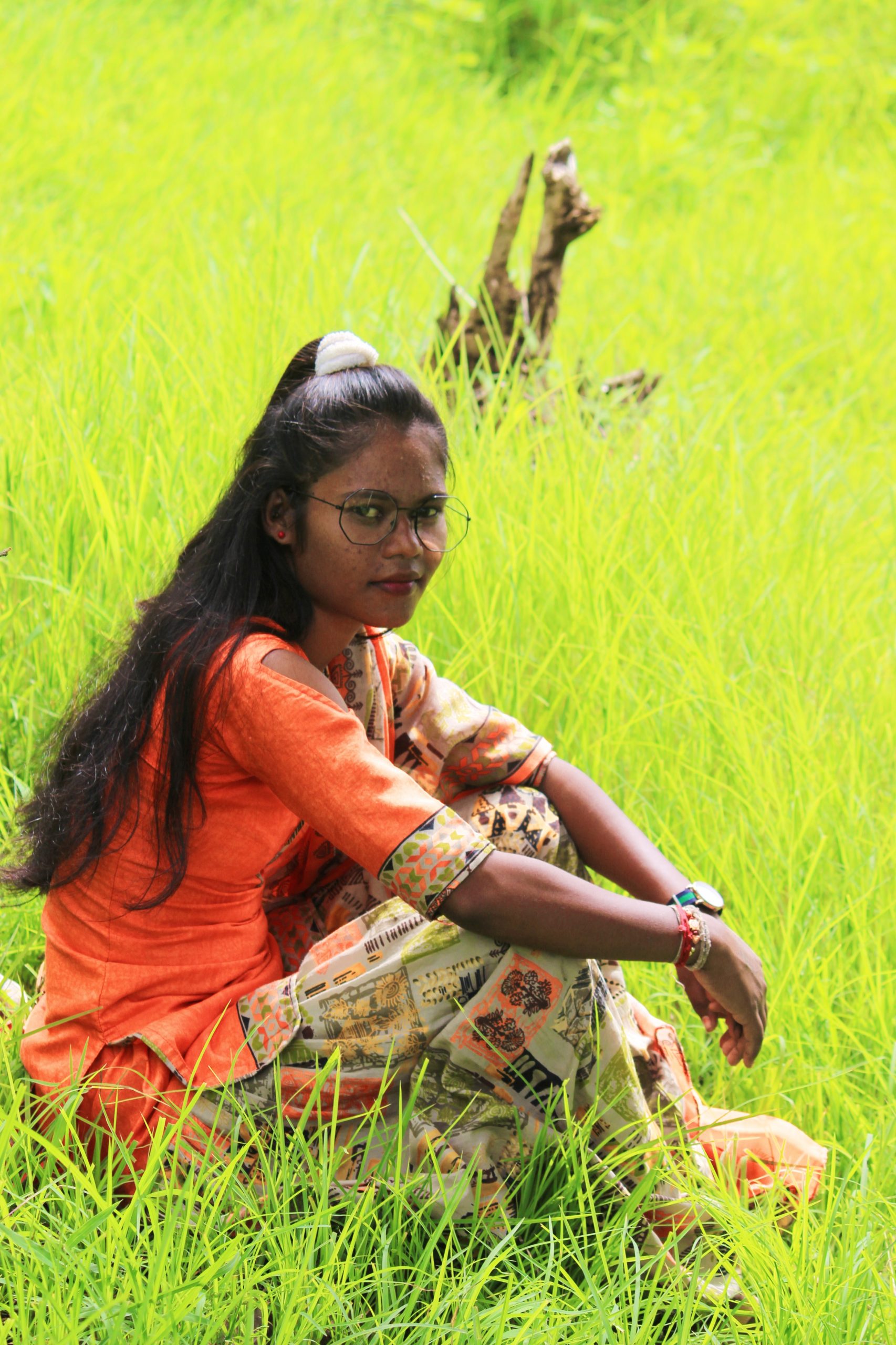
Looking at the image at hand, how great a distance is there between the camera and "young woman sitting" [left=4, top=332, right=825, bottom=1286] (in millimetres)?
1703

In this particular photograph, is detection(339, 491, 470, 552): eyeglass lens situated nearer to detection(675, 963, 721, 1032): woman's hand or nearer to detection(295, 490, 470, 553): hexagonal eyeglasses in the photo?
detection(295, 490, 470, 553): hexagonal eyeglasses

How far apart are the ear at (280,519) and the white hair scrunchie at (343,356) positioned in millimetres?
189

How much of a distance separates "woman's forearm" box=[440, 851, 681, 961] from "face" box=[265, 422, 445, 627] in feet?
1.29

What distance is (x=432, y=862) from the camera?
1.66 m

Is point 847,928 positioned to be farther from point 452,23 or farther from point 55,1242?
point 452,23

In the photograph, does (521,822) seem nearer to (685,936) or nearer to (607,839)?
(607,839)

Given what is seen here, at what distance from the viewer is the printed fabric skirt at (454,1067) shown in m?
1.75

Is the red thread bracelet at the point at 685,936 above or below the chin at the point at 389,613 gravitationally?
below

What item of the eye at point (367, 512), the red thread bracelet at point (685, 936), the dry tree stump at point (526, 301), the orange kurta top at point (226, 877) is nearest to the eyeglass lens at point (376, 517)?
the eye at point (367, 512)

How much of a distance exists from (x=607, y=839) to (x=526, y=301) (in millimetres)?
2147

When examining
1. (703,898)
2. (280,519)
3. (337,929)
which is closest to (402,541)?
(280,519)

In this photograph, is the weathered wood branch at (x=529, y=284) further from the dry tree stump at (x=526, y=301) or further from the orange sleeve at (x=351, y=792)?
the orange sleeve at (x=351, y=792)

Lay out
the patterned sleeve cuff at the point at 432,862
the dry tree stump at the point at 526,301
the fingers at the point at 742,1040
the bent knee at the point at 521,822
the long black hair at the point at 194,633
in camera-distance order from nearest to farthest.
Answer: the patterned sleeve cuff at the point at 432,862 < the long black hair at the point at 194,633 < the fingers at the point at 742,1040 < the bent knee at the point at 521,822 < the dry tree stump at the point at 526,301

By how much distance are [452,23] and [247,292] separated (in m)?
4.63
